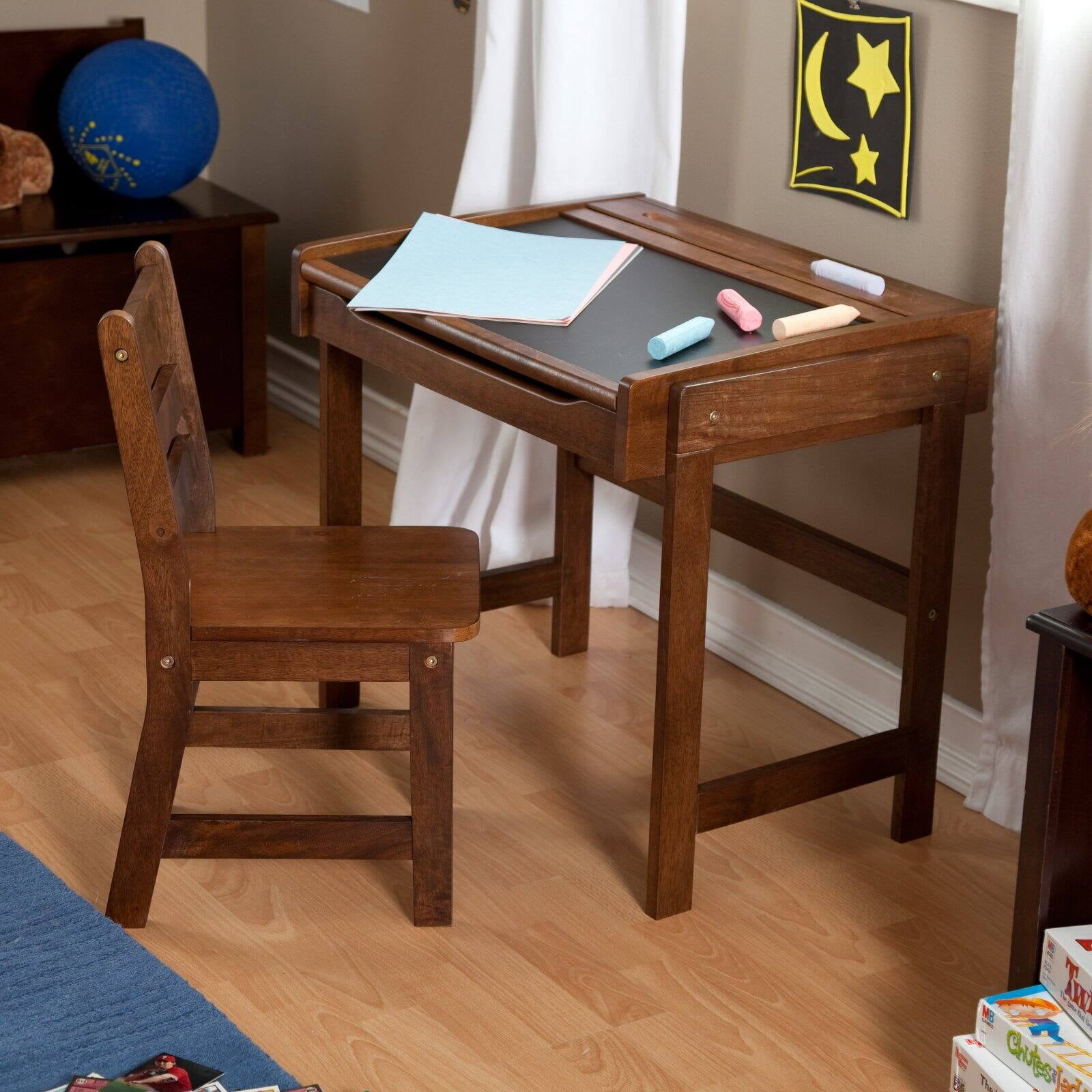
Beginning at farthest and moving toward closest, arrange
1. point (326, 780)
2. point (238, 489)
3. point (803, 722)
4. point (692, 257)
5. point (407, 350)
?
point (238, 489)
point (803, 722)
point (326, 780)
point (692, 257)
point (407, 350)

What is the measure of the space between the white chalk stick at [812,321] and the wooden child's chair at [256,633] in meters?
0.45

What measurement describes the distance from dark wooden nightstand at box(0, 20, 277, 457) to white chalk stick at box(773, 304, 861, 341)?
166 centimetres

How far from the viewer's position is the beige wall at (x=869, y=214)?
2131 millimetres

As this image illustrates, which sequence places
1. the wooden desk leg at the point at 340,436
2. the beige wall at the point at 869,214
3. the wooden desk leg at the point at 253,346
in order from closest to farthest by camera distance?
1. the beige wall at the point at 869,214
2. the wooden desk leg at the point at 340,436
3. the wooden desk leg at the point at 253,346

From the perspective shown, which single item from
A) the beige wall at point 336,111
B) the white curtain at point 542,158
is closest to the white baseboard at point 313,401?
the beige wall at point 336,111

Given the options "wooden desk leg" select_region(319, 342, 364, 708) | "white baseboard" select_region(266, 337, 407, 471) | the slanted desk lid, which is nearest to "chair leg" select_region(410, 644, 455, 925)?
the slanted desk lid

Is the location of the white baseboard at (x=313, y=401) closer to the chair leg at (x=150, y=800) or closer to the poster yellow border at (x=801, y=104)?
the poster yellow border at (x=801, y=104)

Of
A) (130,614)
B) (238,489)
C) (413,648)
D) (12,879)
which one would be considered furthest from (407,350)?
(238,489)

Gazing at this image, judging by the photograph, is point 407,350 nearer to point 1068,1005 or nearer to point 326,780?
point 326,780

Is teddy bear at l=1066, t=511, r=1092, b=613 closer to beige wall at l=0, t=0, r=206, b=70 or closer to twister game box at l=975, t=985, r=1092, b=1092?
twister game box at l=975, t=985, r=1092, b=1092

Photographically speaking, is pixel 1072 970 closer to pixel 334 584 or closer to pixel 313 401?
pixel 334 584

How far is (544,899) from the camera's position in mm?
2059

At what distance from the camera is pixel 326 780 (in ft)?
7.60

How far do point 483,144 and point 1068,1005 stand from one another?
159 centimetres
